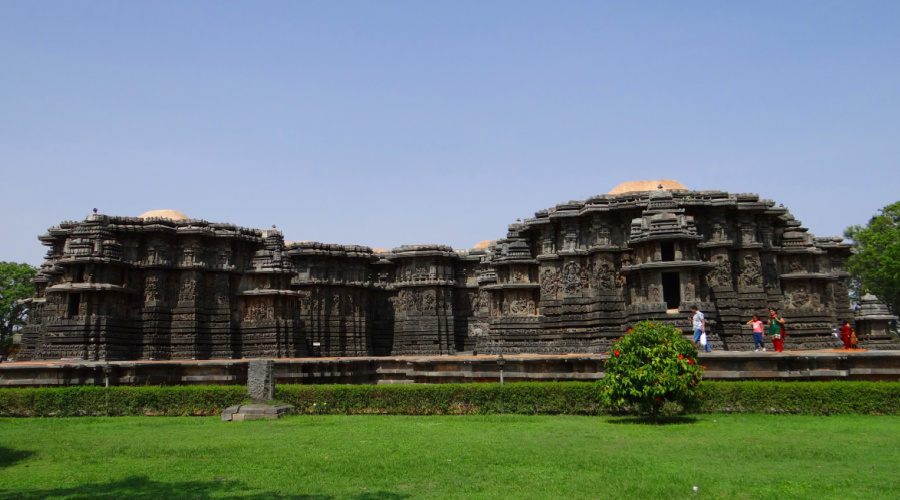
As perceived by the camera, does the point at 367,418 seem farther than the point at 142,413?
No

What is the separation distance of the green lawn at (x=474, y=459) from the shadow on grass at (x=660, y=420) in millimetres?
143

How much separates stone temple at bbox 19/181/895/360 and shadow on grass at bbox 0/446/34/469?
18.6m

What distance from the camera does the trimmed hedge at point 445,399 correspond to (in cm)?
1534

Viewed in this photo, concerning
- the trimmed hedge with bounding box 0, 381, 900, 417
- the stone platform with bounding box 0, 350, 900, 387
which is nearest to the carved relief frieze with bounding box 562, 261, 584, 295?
the stone platform with bounding box 0, 350, 900, 387

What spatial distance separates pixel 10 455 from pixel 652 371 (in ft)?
39.7

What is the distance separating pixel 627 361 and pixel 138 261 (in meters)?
26.5

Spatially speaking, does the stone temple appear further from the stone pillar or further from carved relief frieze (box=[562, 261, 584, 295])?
the stone pillar

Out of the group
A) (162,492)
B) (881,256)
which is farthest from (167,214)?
(881,256)

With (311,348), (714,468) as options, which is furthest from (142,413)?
(311,348)

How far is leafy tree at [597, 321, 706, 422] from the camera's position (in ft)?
46.5

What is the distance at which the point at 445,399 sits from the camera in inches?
695

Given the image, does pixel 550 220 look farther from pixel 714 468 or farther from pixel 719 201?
pixel 714 468

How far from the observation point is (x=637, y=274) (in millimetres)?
27469

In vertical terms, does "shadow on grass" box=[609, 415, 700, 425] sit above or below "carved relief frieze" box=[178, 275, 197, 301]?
below
